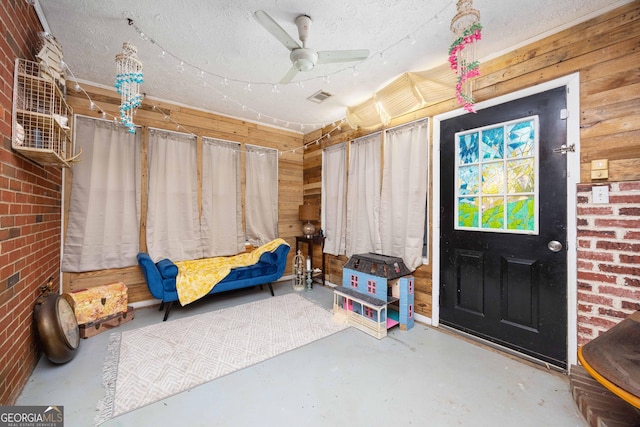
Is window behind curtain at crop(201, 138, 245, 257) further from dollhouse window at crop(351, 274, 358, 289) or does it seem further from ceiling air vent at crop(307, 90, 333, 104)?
dollhouse window at crop(351, 274, 358, 289)

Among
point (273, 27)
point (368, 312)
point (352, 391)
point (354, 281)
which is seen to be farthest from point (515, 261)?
point (273, 27)

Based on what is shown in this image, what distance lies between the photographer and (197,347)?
7.23ft

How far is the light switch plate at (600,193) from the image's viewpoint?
1.70 meters

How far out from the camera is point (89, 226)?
280 centimetres

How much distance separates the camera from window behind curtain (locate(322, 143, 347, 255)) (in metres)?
3.78

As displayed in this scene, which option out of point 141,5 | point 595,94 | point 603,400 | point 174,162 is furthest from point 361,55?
point 174,162

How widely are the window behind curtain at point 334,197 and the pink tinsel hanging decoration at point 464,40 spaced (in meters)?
2.21

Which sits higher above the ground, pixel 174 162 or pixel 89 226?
pixel 174 162

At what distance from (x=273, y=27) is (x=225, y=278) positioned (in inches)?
102

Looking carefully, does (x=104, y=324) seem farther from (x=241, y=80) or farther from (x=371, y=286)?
(x=241, y=80)

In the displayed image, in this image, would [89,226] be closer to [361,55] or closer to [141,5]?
[141,5]

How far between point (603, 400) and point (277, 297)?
297 cm

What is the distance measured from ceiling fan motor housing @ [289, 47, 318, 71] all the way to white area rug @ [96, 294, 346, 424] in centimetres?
224

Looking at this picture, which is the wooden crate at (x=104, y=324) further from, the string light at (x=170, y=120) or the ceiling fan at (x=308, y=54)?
the ceiling fan at (x=308, y=54)
